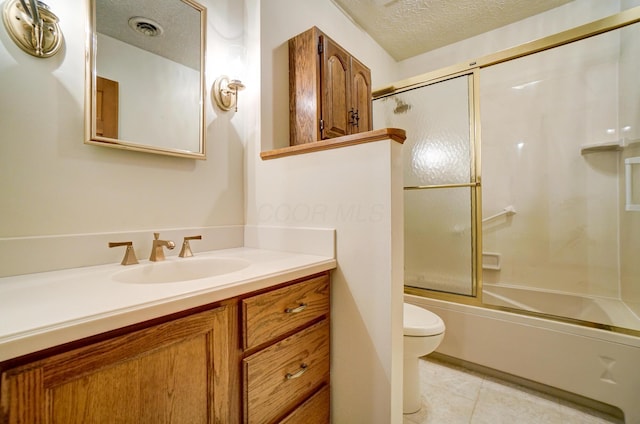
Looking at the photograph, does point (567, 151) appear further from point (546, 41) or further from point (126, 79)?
point (126, 79)

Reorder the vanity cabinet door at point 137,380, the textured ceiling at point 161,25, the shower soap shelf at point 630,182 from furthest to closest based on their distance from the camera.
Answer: the shower soap shelf at point 630,182 → the textured ceiling at point 161,25 → the vanity cabinet door at point 137,380

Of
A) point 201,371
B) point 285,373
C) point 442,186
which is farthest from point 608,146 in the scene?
point 201,371

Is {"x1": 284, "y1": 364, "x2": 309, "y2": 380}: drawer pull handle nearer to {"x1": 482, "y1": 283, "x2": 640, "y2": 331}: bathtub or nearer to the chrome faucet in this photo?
the chrome faucet

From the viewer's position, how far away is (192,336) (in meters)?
0.65

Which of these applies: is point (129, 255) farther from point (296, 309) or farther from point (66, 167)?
point (296, 309)

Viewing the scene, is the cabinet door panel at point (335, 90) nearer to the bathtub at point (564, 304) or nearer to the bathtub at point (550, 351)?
the bathtub at point (550, 351)

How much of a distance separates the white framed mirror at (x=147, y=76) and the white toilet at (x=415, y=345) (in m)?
1.34

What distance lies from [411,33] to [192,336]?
8.89 feet

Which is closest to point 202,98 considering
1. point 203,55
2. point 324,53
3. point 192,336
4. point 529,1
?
point 203,55

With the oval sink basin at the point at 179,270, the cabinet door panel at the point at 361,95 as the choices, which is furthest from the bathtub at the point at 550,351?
the oval sink basin at the point at 179,270


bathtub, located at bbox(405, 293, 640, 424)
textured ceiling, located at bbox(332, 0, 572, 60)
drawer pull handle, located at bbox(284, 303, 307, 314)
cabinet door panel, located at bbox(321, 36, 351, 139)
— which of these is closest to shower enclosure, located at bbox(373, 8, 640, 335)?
bathtub, located at bbox(405, 293, 640, 424)

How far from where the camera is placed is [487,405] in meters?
1.37

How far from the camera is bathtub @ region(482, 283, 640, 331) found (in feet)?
4.78

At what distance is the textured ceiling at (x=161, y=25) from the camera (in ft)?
3.28
